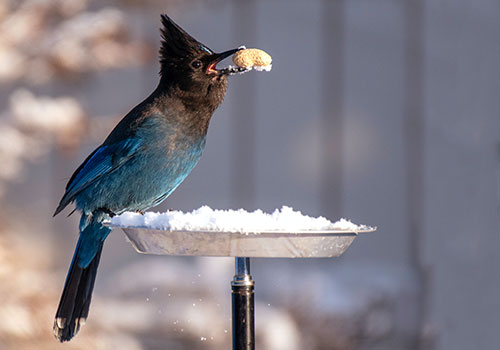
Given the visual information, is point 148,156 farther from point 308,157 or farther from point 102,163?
point 308,157

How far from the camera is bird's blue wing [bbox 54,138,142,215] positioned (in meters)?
2.58

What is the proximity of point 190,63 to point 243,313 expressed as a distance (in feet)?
3.11

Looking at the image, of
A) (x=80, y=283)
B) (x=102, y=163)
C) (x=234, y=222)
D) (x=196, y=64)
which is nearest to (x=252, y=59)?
(x=196, y=64)

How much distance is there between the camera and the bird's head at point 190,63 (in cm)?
246

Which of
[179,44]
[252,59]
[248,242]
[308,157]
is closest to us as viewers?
[248,242]

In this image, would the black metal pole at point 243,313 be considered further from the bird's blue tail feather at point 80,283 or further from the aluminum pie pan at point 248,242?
the bird's blue tail feather at point 80,283

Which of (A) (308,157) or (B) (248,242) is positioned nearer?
(B) (248,242)

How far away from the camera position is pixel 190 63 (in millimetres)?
2502

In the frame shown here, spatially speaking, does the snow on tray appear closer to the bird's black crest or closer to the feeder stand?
the feeder stand

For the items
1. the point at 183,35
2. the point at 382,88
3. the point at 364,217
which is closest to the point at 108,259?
the point at 364,217

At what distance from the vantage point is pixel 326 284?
5.58 meters

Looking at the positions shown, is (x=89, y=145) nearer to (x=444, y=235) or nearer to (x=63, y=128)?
(x=63, y=128)

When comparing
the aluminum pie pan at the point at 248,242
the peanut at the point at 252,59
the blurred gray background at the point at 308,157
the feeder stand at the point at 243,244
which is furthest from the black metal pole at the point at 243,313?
the blurred gray background at the point at 308,157

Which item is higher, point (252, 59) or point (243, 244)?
point (252, 59)
